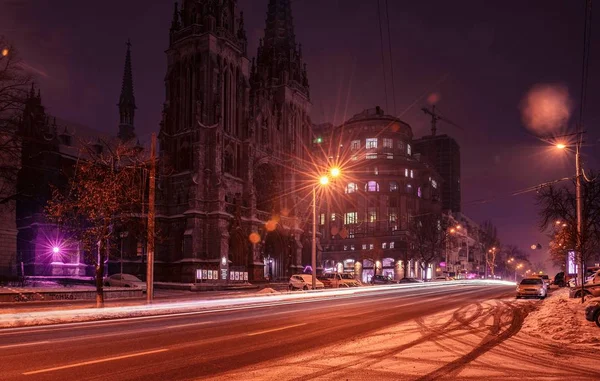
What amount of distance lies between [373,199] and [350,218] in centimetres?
664

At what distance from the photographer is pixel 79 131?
266 ft

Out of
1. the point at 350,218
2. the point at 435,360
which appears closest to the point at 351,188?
the point at 350,218

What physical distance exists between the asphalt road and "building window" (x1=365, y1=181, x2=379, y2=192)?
320 ft

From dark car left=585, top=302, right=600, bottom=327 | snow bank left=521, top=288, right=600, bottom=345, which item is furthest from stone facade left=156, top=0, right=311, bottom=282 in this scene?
dark car left=585, top=302, right=600, bottom=327

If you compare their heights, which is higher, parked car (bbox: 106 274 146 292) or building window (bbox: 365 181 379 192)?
building window (bbox: 365 181 379 192)

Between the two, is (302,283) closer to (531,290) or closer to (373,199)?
(531,290)

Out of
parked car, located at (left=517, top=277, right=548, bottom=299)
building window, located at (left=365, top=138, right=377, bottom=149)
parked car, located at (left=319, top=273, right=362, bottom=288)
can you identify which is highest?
building window, located at (left=365, top=138, right=377, bottom=149)

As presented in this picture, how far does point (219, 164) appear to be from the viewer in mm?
59844

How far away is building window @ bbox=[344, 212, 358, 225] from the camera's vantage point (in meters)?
115

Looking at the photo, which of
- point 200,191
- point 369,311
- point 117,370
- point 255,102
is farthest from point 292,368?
point 255,102

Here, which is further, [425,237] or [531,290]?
[425,237]

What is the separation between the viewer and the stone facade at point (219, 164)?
192 feet

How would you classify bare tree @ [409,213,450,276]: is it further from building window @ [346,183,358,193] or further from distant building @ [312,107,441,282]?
building window @ [346,183,358,193]

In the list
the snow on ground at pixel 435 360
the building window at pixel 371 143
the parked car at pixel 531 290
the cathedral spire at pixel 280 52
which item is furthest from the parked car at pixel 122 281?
the building window at pixel 371 143
